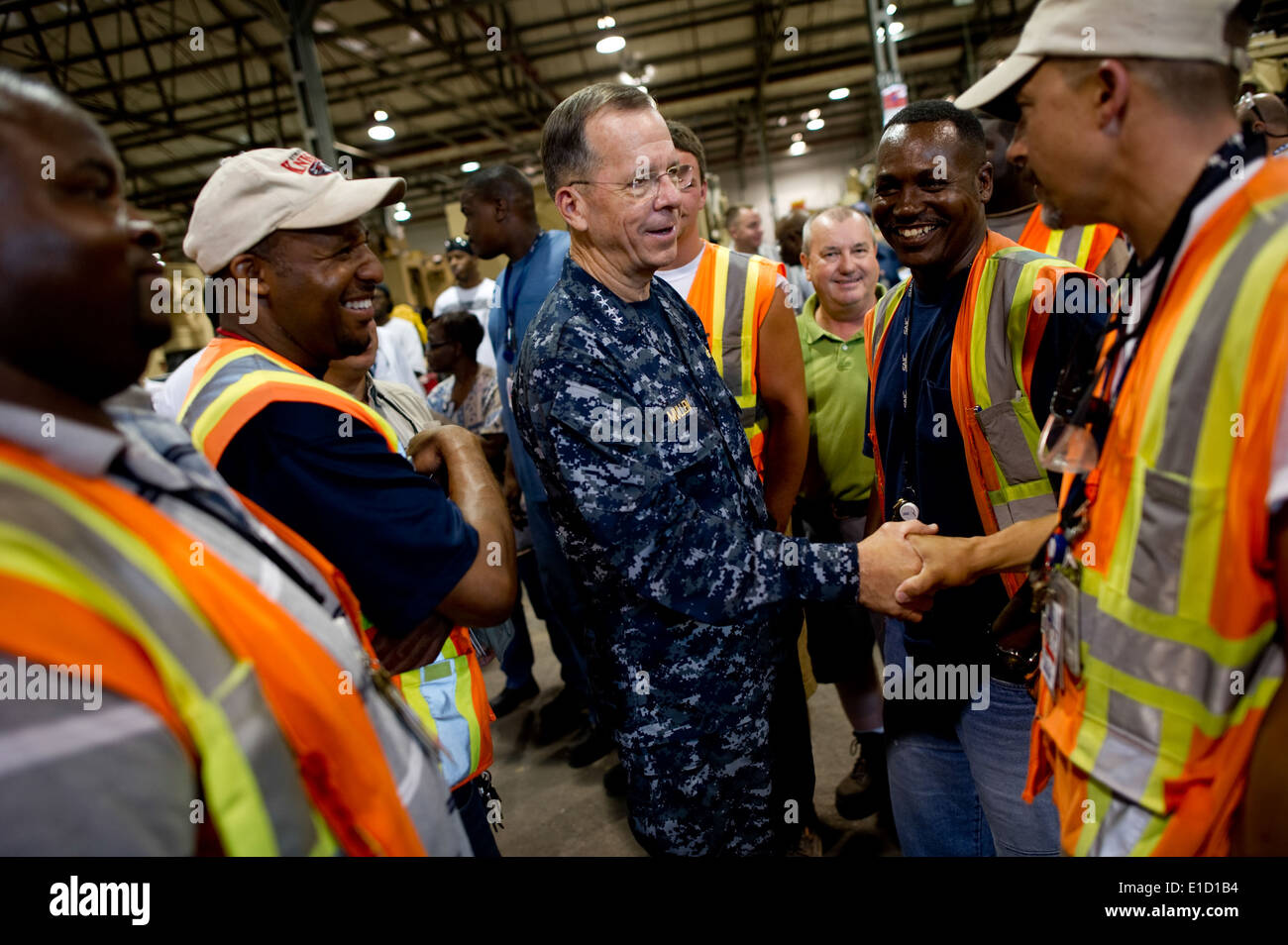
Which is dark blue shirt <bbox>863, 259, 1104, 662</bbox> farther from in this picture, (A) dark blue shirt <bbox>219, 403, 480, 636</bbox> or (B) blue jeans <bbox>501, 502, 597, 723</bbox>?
(B) blue jeans <bbox>501, 502, 597, 723</bbox>

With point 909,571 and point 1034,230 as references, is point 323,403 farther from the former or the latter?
point 1034,230

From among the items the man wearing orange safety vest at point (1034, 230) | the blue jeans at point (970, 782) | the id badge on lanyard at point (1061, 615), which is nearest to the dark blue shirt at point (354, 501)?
the id badge on lanyard at point (1061, 615)

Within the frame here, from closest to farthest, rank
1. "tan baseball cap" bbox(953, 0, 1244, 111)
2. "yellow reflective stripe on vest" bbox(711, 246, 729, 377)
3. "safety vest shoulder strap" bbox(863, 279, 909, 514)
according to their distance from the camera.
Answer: "tan baseball cap" bbox(953, 0, 1244, 111), "safety vest shoulder strap" bbox(863, 279, 909, 514), "yellow reflective stripe on vest" bbox(711, 246, 729, 377)

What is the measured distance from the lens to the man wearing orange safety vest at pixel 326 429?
1.24 m

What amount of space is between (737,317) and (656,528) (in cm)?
125

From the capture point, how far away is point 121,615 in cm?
65

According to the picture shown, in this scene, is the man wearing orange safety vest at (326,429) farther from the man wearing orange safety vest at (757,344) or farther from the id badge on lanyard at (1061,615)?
the man wearing orange safety vest at (757,344)

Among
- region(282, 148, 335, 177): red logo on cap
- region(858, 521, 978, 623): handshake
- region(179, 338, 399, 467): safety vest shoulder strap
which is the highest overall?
region(282, 148, 335, 177): red logo on cap

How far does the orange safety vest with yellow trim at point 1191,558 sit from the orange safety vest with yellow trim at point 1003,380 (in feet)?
1.90

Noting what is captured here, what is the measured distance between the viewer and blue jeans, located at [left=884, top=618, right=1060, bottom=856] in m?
1.65

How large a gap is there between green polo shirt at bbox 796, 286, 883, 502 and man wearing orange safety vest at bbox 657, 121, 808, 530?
34 centimetres

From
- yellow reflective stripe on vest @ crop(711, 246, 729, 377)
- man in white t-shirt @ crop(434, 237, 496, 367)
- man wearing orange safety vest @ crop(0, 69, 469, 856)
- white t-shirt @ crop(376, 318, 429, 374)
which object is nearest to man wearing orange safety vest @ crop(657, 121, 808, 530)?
yellow reflective stripe on vest @ crop(711, 246, 729, 377)

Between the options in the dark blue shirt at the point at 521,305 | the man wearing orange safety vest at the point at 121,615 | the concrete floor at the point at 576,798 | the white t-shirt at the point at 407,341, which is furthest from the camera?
the white t-shirt at the point at 407,341

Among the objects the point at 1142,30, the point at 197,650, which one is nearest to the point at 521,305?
the point at 1142,30
